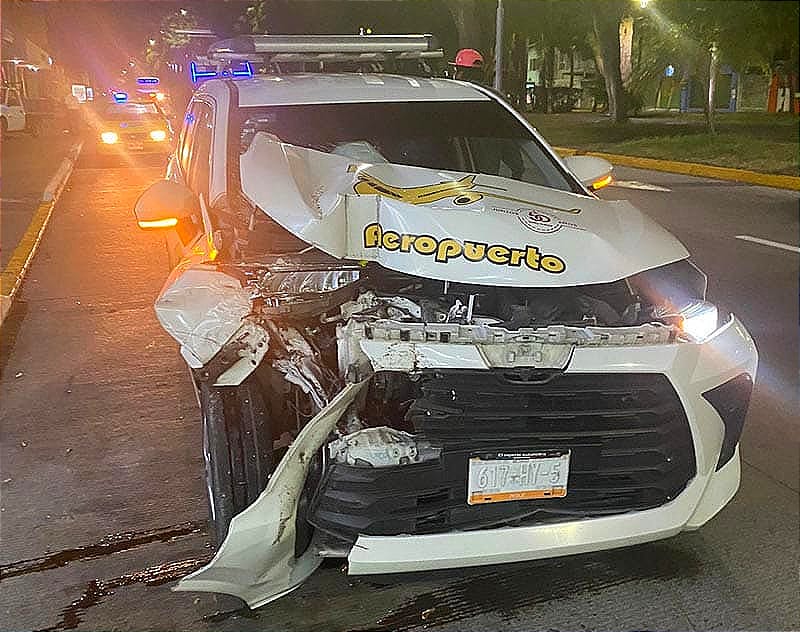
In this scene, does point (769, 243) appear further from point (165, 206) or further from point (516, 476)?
point (516, 476)

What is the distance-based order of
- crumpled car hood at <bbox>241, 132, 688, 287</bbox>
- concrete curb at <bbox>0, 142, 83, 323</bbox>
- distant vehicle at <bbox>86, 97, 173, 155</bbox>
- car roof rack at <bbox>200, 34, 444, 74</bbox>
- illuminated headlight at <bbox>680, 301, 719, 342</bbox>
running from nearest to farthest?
1. illuminated headlight at <bbox>680, 301, 719, 342</bbox>
2. crumpled car hood at <bbox>241, 132, 688, 287</bbox>
3. car roof rack at <bbox>200, 34, 444, 74</bbox>
4. concrete curb at <bbox>0, 142, 83, 323</bbox>
5. distant vehicle at <bbox>86, 97, 173, 155</bbox>

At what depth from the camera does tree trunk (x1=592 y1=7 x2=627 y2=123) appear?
22656 millimetres

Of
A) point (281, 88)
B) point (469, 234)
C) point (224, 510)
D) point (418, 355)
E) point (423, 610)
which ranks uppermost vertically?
point (281, 88)

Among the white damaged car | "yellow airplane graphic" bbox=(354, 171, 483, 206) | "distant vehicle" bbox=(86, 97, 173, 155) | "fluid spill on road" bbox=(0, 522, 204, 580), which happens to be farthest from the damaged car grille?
"distant vehicle" bbox=(86, 97, 173, 155)

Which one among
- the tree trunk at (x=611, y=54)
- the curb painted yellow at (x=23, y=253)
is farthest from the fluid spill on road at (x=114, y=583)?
the tree trunk at (x=611, y=54)

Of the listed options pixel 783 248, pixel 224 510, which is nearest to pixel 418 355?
pixel 224 510

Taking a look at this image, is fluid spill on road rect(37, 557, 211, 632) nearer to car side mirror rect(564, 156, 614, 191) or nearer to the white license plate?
the white license plate

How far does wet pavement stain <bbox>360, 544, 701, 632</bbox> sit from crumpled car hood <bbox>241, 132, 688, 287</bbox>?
1049 millimetres

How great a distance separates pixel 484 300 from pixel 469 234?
0.24 meters

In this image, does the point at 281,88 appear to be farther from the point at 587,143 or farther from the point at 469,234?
the point at 587,143

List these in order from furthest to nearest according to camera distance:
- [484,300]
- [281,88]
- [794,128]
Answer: [794,128] < [281,88] < [484,300]

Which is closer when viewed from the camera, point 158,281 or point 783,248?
point 158,281

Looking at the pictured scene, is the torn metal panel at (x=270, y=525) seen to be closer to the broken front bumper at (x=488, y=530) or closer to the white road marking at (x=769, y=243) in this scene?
the broken front bumper at (x=488, y=530)

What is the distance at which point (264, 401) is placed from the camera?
9.30 ft
